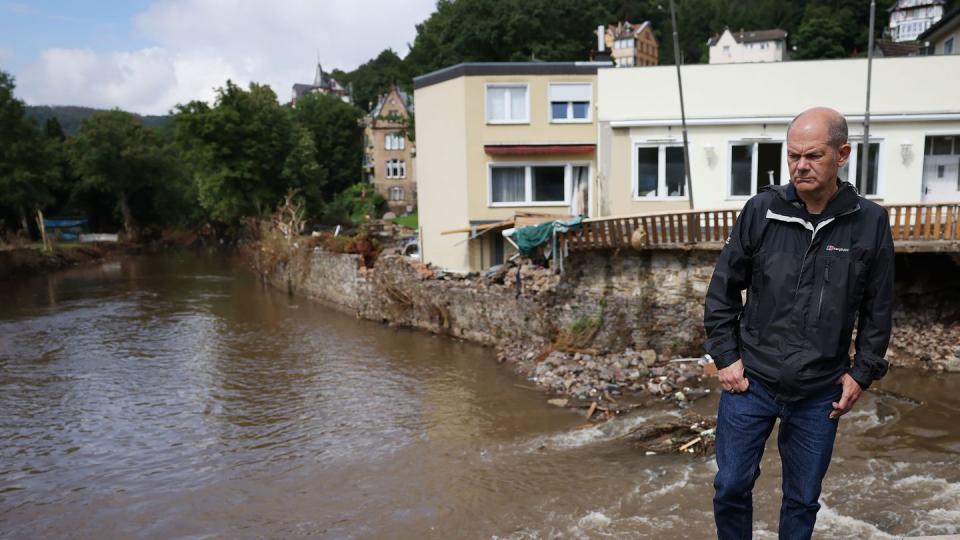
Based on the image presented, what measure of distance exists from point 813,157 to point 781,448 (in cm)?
150

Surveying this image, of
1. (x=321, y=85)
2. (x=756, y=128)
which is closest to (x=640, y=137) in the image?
(x=756, y=128)

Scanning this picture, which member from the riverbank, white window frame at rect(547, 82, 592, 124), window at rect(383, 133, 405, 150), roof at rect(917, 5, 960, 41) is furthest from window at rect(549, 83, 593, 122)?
window at rect(383, 133, 405, 150)

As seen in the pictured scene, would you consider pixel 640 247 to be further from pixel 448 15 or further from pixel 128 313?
pixel 448 15

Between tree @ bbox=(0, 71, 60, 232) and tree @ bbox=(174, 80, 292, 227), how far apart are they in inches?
363

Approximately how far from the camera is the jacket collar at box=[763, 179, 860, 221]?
3092 millimetres

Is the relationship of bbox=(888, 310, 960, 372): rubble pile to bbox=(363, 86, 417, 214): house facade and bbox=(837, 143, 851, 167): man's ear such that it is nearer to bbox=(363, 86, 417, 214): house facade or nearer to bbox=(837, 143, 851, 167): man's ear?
bbox=(837, 143, 851, 167): man's ear

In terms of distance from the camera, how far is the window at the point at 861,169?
17.6 meters

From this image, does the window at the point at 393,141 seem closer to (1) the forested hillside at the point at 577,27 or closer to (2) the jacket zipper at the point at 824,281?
(1) the forested hillside at the point at 577,27

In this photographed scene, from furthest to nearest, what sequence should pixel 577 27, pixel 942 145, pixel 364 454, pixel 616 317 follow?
pixel 577 27, pixel 942 145, pixel 616 317, pixel 364 454

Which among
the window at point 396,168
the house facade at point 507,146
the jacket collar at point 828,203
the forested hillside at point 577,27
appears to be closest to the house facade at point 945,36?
the house facade at point 507,146

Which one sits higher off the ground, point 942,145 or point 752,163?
point 942,145

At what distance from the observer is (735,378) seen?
3234 millimetres

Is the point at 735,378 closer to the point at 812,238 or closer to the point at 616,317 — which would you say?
the point at 812,238

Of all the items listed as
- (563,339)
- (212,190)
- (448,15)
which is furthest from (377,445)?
(448,15)
